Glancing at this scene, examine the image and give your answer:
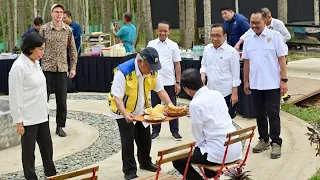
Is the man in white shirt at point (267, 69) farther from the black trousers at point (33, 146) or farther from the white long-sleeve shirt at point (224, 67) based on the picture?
the black trousers at point (33, 146)

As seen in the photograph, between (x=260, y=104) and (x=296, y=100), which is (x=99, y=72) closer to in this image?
(x=296, y=100)

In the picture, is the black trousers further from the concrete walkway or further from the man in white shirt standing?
the man in white shirt standing

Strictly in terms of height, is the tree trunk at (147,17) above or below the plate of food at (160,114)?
above

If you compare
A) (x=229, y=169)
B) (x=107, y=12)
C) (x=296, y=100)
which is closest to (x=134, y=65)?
(x=229, y=169)

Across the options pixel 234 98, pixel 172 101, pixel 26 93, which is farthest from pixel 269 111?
pixel 26 93

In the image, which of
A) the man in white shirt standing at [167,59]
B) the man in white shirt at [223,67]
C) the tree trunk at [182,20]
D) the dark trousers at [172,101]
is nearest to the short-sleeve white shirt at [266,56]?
the man in white shirt at [223,67]

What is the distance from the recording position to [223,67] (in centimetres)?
790

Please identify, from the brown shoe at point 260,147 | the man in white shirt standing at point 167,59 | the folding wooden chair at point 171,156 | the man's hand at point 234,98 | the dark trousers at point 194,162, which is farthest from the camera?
the man in white shirt standing at point 167,59

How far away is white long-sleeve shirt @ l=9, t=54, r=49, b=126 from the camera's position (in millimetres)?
6191

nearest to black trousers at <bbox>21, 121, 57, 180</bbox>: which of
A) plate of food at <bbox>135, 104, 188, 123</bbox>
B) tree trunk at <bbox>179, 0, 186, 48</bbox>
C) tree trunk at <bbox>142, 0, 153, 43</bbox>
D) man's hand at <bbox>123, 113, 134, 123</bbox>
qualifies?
man's hand at <bbox>123, 113, 134, 123</bbox>

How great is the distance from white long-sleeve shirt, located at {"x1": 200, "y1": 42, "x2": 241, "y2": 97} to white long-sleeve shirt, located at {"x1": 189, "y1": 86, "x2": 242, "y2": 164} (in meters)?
2.15

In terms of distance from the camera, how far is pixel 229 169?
5789 millimetres

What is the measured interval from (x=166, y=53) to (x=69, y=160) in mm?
2004

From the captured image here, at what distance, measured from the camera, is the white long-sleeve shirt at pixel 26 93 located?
619cm
